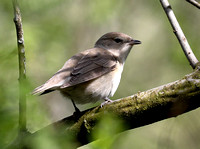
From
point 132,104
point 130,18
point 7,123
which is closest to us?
point 7,123

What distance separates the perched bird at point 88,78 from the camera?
425 centimetres

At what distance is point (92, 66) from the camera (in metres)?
4.82

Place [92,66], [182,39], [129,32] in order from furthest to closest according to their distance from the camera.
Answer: [129,32] → [92,66] → [182,39]

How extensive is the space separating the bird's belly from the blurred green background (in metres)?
0.45

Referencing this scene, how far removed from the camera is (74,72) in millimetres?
4480

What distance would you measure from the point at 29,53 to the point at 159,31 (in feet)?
12.4

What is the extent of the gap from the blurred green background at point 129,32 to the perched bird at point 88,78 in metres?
0.48

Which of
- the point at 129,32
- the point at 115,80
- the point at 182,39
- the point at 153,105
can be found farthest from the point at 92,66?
the point at 129,32

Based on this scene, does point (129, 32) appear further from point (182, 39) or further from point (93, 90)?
point (182, 39)

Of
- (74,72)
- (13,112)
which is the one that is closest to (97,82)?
(74,72)

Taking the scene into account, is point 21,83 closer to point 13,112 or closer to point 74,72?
point 13,112

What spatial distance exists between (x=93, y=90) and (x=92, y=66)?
1.50 feet

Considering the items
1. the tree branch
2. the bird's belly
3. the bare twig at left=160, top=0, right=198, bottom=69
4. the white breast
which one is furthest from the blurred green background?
the bare twig at left=160, top=0, right=198, bottom=69

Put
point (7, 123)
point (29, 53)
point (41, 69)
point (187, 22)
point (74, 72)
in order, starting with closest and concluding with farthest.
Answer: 1. point (7, 123)
2. point (74, 72)
3. point (29, 53)
4. point (187, 22)
5. point (41, 69)
